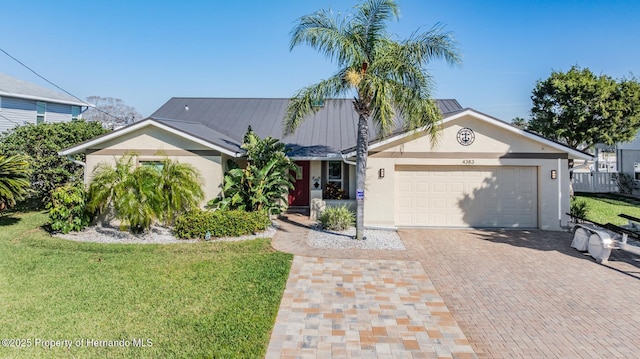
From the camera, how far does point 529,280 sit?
284 inches

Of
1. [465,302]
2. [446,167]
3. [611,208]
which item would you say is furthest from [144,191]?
[611,208]

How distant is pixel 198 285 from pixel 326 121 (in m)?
12.4

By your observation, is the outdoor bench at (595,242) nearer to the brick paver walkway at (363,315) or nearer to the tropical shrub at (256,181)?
the brick paver walkway at (363,315)

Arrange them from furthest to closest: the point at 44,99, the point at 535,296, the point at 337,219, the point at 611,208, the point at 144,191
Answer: the point at 44,99 < the point at 611,208 < the point at 337,219 < the point at 144,191 < the point at 535,296

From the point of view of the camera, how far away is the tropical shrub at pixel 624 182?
20.9 m

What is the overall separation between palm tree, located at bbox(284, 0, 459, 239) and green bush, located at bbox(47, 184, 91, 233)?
7.89 meters

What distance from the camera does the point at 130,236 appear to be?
10.9m

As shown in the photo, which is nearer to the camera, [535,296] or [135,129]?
[535,296]

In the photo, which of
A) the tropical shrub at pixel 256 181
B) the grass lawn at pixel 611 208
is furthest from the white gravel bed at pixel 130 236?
the grass lawn at pixel 611 208

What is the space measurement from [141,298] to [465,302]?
19.4ft

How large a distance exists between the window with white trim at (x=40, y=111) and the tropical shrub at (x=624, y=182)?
3788 cm

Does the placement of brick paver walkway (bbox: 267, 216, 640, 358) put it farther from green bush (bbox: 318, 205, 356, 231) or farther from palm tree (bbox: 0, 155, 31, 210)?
palm tree (bbox: 0, 155, 31, 210)

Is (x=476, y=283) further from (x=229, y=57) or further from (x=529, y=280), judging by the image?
(x=229, y=57)

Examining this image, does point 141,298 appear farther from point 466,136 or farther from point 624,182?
point 624,182
